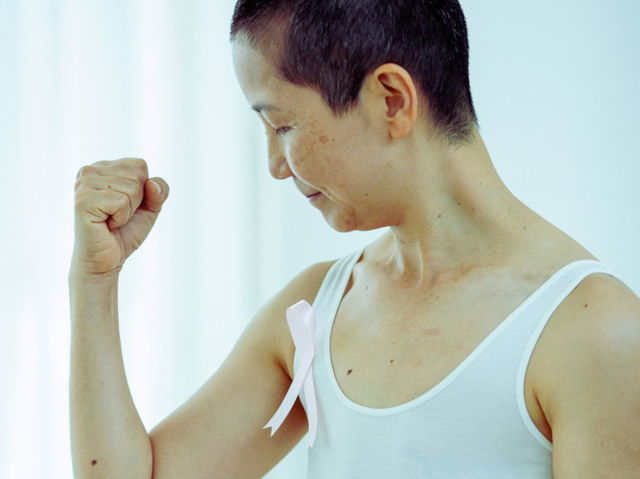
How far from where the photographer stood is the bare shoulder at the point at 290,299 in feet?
3.60

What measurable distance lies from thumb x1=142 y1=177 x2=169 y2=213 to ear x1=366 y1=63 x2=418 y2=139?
1.00 feet

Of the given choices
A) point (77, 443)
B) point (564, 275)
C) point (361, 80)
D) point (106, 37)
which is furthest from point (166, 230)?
point (564, 275)

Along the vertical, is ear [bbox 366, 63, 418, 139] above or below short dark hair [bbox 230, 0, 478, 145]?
below

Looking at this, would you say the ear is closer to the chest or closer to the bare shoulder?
the chest

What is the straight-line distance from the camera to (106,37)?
1.59 m

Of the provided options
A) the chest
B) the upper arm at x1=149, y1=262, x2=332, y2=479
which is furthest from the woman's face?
the upper arm at x1=149, y1=262, x2=332, y2=479

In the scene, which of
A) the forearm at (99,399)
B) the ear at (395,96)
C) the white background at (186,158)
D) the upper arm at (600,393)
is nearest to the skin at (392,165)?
the ear at (395,96)

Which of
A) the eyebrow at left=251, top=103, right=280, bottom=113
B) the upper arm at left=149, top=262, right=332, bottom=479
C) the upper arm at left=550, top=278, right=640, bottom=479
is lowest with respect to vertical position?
the upper arm at left=149, top=262, right=332, bottom=479

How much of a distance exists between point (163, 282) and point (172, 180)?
195 millimetres

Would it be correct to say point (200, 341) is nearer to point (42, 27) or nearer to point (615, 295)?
point (42, 27)

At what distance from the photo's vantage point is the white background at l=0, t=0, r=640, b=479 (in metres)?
1.49

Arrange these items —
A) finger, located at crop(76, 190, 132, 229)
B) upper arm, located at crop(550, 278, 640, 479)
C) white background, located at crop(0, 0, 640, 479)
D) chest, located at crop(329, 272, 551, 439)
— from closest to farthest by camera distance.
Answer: upper arm, located at crop(550, 278, 640, 479), chest, located at crop(329, 272, 551, 439), finger, located at crop(76, 190, 132, 229), white background, located at crop(0, 0, 640, 479)

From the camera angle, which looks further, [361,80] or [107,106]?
[107,106]

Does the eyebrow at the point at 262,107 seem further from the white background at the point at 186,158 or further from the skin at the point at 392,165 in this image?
the white background at the point at 186,158
